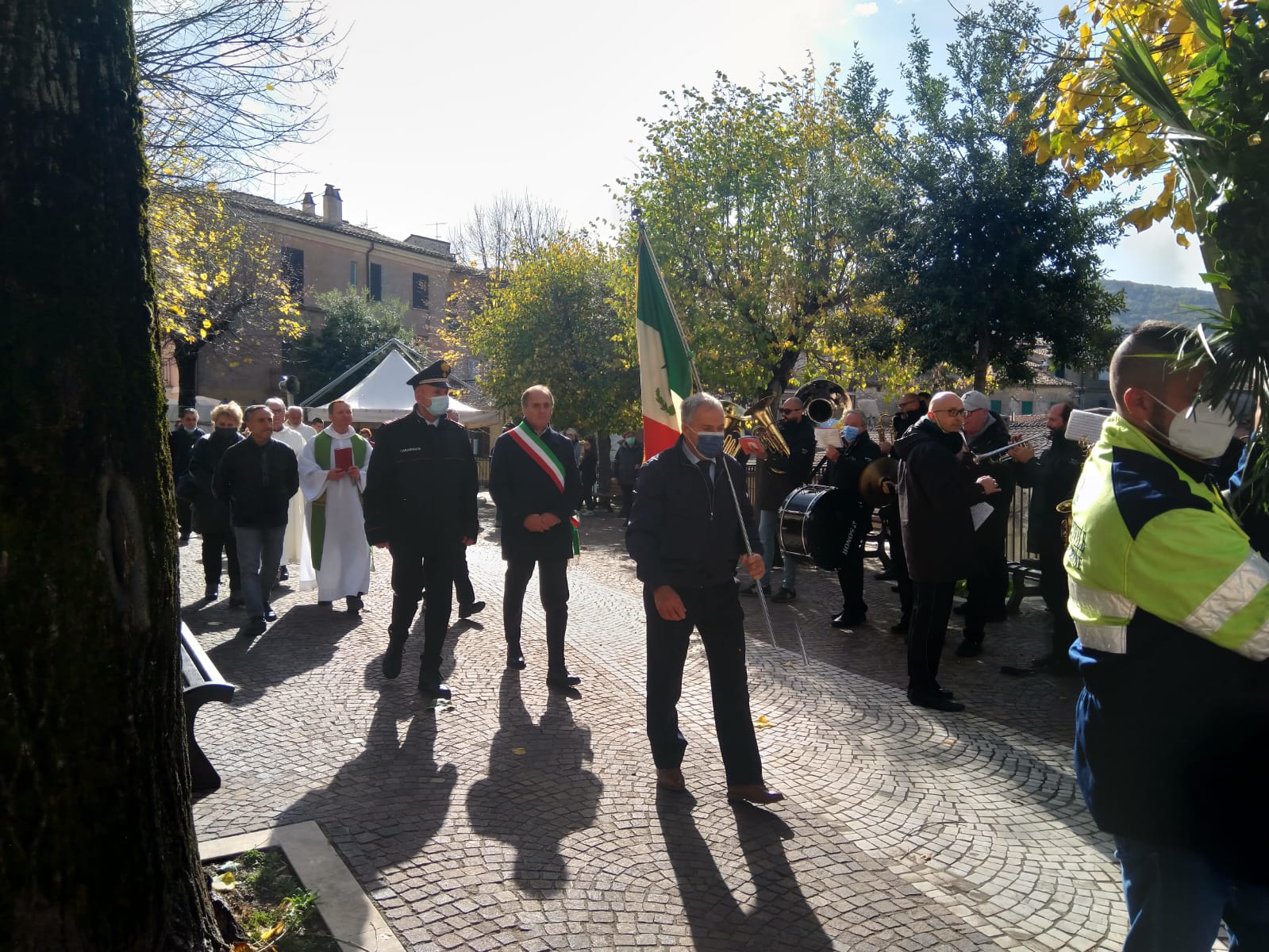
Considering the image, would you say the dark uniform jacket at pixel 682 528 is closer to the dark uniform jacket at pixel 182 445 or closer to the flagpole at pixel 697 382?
the flagpole at pixel 697 382

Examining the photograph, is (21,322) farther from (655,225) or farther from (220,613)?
(655,225)

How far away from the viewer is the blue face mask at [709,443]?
4.73 m

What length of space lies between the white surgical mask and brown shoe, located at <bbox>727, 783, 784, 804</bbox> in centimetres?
261

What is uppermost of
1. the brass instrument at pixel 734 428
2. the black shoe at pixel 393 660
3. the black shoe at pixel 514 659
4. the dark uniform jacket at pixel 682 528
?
the brass instrument at pixel 734 428

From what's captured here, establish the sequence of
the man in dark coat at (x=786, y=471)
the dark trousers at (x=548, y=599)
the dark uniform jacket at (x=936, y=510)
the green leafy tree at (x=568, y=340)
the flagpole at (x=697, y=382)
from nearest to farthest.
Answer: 1. the flagpole at (x=697, y=382)
2. the dark uniform jacket at (x=936, y=510)
3. the dark trousers at (x=548, y=599)
4. the man in dark coat at (x=786, y=471)
5. the green leafy tree at (x=568, y=340)

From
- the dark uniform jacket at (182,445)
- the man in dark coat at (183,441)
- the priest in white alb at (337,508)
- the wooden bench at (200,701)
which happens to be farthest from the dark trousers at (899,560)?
the dark uniform jacket at (182,445)

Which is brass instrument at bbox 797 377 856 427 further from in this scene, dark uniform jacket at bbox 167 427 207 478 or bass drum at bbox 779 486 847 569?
dark uniform jacket at bbox 167 427 207 478

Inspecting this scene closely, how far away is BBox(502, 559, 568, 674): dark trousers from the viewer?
6.59 metres

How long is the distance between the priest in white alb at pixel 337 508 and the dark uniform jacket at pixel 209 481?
0.74 m

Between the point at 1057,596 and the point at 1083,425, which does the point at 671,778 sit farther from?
the point at 1083,425

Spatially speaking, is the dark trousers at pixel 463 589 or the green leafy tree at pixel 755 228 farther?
the green leafy tree at pixel 755 228

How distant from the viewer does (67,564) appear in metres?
2.48

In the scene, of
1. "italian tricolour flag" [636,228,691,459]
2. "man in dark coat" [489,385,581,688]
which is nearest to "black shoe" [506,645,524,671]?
"man in dark coat" [489,385,581,688]

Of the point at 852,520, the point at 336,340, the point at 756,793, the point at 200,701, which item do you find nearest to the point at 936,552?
the point at 756,793
